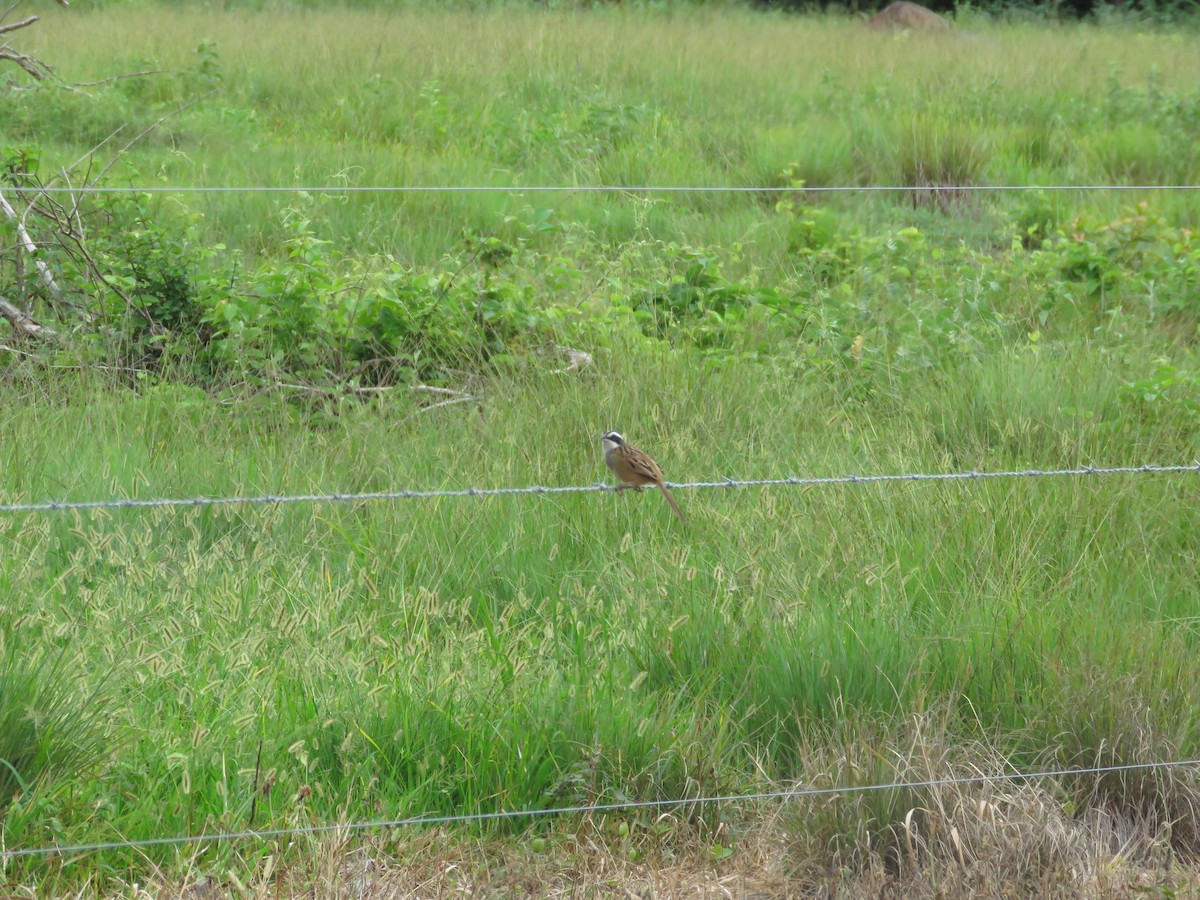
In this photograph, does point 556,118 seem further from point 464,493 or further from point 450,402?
point 464,493

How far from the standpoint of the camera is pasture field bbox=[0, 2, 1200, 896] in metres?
3.28

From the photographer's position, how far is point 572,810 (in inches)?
128

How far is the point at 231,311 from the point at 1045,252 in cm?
475

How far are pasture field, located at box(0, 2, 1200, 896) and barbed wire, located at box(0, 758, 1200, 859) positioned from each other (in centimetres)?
3

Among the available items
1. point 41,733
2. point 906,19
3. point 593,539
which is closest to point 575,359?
point 593,539

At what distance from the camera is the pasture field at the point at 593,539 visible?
129 inches

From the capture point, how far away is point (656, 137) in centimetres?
1033

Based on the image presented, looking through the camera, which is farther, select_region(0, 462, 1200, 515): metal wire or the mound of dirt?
the mound of dirt

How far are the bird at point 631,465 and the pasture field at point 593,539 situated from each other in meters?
0.26

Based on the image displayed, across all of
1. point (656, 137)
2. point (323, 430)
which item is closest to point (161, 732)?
point (323, 430)

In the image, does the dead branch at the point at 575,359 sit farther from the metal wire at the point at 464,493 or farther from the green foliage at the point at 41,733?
the green foliage at the point at 41,733

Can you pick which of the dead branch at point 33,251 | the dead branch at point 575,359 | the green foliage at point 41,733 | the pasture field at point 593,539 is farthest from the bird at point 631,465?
the dead branch at point 33,251

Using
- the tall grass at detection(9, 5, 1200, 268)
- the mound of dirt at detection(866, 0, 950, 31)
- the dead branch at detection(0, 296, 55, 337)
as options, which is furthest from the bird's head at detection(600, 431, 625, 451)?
the mound of dirt at detection(866, 0, 950, 31)

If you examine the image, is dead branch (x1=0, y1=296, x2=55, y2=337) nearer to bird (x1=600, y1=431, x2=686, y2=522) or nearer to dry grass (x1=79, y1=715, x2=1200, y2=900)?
bird (x1=600, y1=431, x2=686, y2=522)
